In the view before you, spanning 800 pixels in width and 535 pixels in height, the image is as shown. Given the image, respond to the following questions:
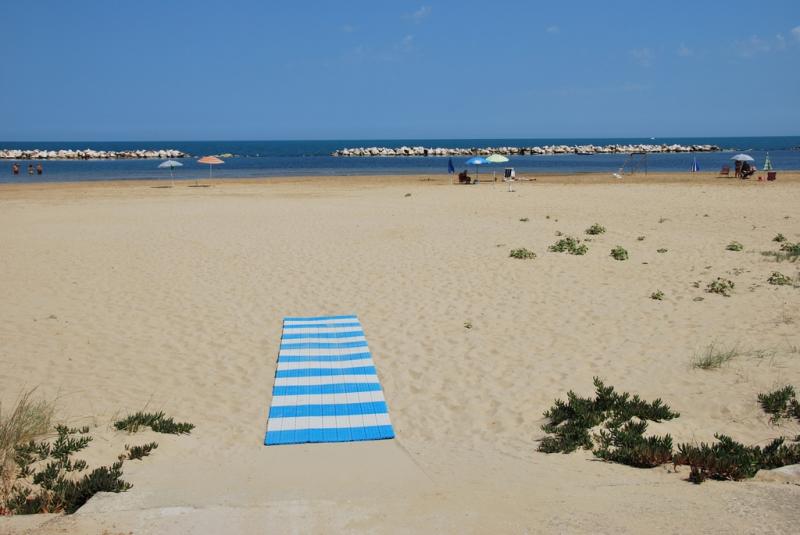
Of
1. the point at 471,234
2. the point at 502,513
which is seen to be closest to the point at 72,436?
the point at 502,513

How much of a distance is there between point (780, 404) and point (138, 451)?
19.1 ft

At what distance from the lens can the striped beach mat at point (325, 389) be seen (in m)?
5.96

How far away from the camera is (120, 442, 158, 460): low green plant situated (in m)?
5.28

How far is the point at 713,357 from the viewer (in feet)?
25.2

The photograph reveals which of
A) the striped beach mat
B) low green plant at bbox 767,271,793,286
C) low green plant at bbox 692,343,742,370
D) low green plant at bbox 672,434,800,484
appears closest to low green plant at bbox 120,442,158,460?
the striped beach mat

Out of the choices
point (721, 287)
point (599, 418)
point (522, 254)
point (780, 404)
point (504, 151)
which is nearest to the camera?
point (599, 418)

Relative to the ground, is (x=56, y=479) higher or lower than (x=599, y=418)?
higher

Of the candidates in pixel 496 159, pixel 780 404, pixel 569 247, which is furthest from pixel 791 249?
pixel 496 159

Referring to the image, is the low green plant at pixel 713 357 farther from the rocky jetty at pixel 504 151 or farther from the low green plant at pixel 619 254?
the rocky jetty at pixel 504 151

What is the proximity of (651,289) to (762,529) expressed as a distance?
308 inches

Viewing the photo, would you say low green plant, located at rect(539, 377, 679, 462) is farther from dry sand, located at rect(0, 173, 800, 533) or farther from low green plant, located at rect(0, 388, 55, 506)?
low green plant, located at rect(0, 388, 55, 506)

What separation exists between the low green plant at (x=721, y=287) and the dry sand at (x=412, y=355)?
0.23 meters

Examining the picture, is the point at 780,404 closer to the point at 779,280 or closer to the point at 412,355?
the point at 412,355

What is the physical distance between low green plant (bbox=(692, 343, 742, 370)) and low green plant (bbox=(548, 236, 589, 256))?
6205 mm
